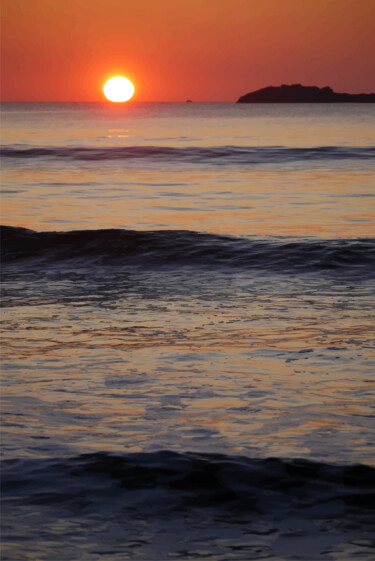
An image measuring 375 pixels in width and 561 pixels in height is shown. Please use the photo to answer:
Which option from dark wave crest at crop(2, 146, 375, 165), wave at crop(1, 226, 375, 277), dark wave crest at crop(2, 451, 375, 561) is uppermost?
dark wave crest at crop(2, 146, 375, 165)

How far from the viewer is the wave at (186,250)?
11352mm

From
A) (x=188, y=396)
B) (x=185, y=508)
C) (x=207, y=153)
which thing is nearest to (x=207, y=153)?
(x=207, y=153)

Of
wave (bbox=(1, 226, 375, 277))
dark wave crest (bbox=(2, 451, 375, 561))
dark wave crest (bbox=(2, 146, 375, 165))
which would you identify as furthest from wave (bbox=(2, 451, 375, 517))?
dark wave crest (bbox=(2, 146, 375, 165))

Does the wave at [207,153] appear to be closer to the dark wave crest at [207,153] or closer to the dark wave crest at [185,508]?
→ the dark wave crest at [207,153]

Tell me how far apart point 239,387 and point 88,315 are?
2862mm

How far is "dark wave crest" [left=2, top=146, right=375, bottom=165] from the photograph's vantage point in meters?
29.9

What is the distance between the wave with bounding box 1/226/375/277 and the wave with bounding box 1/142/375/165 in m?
16.1

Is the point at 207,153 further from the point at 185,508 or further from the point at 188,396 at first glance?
the point at 185,508

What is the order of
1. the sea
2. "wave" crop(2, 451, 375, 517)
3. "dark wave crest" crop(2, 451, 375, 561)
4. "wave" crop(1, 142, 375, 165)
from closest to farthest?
"dark wave crest" crop(2, 451, 375, 561) < the sea < "wave" crop(2, 451, 375, 517) < "wave" crop(1, 142, 375, 165)

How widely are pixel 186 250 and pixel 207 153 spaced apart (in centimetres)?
2111

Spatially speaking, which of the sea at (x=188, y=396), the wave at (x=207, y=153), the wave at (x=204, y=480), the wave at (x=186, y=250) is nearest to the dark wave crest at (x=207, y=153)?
the wave at (x=207, y=153)

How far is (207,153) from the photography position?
33062 millimetres

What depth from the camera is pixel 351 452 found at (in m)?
4.14

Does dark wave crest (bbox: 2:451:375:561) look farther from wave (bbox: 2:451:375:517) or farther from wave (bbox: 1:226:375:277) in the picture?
wave (bbox: 1:226:375:277)
